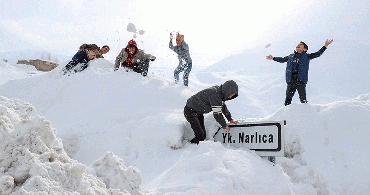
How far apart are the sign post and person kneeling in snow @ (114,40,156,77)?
323 cm

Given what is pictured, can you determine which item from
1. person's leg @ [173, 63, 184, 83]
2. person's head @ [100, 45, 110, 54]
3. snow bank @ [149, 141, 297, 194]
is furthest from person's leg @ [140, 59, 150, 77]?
snow bank @ [149, 141, 297, 194]

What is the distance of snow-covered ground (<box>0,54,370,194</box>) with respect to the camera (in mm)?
1865

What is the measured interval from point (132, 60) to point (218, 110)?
3.27 m

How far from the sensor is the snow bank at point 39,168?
164cm

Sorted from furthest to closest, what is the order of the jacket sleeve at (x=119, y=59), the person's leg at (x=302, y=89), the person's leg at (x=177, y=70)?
the person's leg at (x=177, y=70) → the jacket sleeve at (x=119, y=59) → the person's leg at (x=302, y=89)

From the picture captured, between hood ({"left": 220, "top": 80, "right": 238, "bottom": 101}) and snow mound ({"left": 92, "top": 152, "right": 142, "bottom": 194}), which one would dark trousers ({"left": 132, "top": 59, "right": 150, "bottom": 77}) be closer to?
hood ({"left": 220, "top": 80, "right": 238, "bottom": 101})

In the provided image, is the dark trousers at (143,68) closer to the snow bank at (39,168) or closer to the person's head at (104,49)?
the person's head at (104,49)

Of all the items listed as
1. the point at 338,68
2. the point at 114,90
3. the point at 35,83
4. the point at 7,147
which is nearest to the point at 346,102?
the point at 114,90

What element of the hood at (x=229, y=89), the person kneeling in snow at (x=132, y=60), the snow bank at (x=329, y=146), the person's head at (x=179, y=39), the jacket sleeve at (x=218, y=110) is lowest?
the snow bank at (x=329, y=146)

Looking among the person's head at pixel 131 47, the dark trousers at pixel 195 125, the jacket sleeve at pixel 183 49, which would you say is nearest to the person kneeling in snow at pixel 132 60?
the person's head at pixel 131 47

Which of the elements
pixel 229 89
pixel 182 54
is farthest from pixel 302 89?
pixel 182 54

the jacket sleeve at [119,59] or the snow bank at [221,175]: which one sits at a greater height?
the jacket sleeve at [119,59]

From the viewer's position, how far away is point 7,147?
5.88ft

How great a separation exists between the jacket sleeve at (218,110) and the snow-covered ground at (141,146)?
1.42ft
